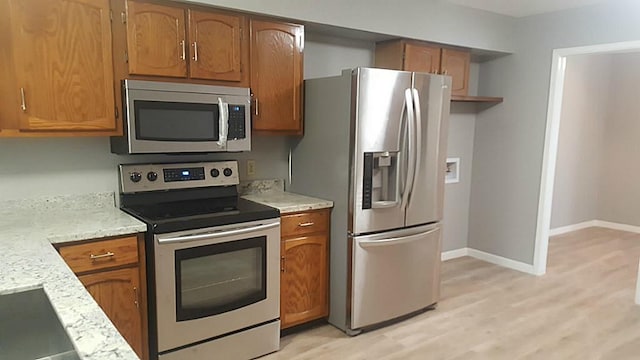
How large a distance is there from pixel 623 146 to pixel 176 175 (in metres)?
5.91

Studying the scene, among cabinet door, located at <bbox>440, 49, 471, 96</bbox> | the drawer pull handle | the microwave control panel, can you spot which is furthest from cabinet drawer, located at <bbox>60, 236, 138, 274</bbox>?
cabinet door, located at <bbox>440, 49, 471, 96</bbox>

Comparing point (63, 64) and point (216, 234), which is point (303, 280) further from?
point (63, 64)

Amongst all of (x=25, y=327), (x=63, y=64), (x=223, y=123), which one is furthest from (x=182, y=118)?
(x=25, y=327)

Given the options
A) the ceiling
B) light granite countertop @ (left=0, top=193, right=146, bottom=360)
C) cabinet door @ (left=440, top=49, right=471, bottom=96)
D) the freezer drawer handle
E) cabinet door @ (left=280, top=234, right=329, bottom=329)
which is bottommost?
cabinet door @ (left=280, top=234, right=329, bottom=329)

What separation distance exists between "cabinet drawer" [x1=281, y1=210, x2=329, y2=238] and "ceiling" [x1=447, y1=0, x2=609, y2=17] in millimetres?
2115

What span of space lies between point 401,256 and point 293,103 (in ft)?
4.23

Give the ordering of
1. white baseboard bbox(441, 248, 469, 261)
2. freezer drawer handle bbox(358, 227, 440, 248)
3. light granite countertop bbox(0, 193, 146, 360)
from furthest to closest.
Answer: white baseboard bbox(441, 248, 469, 261) < freezer drawer handle bbox(358, 227, 440, 248) < light granite countertop bbox(0, 193, 146, 360)

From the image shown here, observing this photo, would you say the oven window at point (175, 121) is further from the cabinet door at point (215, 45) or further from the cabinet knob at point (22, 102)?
the cabinet knob at point (22, 102)

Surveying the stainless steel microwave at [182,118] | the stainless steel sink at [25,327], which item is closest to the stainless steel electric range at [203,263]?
the stainless steel microwave at [182,118]

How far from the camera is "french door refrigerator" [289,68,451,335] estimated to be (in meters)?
2.83

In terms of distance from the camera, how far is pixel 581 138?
5.83 metres

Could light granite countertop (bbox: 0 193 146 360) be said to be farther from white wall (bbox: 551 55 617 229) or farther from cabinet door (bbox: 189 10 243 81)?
white wall (bbox: 551 55 617 229)

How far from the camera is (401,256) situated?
3100 millimetres

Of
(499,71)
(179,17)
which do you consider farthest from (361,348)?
(499,71)
